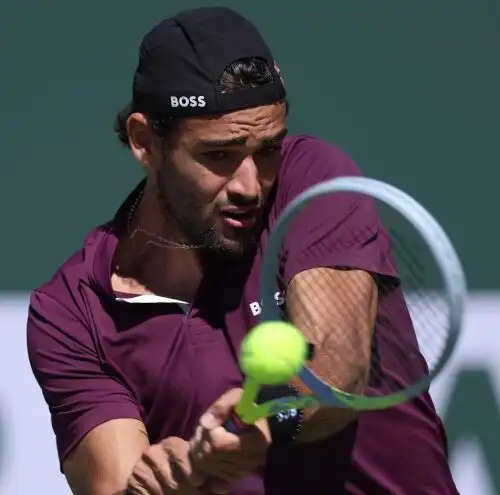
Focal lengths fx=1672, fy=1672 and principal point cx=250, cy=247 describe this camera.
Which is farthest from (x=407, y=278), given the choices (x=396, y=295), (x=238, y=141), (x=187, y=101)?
(x=187, y=101)

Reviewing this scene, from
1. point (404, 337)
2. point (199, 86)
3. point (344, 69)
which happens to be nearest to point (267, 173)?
point (199, 86)

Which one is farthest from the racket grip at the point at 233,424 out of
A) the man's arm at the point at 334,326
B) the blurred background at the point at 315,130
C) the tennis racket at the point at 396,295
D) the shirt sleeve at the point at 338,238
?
the blurred background at the point at 315,130

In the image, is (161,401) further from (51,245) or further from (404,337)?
(51,245)

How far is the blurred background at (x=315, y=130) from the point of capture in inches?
127

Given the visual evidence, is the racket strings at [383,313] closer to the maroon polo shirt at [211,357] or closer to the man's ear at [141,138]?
the maroon polo shirt at [211,357]

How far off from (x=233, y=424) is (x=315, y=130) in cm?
127

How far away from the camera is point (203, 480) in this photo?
2146 mm

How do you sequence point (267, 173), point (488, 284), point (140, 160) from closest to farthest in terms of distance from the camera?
point (267, 173)
point (140, 160)
point (488, 284)

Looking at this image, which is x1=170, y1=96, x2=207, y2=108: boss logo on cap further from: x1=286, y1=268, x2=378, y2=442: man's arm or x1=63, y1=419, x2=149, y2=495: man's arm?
x1=63, y1=419, x2=149, y2=495: man's arm

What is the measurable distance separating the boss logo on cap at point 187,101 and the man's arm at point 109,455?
1.52 feet

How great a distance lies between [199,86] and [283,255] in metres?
0.29

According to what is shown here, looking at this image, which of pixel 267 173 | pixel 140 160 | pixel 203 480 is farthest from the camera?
pixel 140 160

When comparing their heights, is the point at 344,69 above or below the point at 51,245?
above

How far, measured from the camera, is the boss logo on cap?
2377 millimetres
